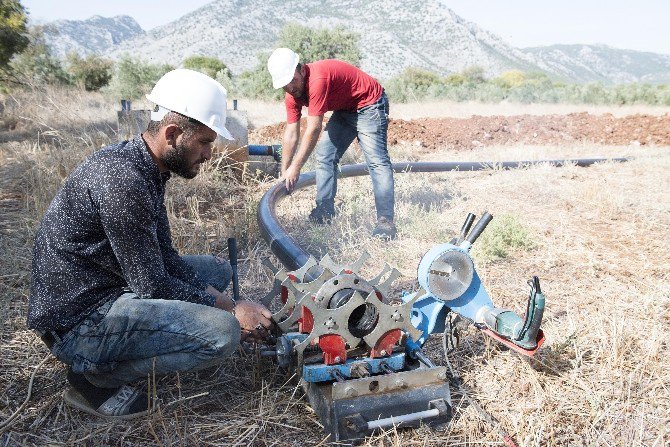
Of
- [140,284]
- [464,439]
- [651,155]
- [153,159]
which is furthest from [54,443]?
[651,155]

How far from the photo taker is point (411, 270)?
3691mm

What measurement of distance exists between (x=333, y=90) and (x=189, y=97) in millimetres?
2422

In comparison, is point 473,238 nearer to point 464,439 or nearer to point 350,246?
point 464,439

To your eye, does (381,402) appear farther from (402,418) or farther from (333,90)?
(333,90)

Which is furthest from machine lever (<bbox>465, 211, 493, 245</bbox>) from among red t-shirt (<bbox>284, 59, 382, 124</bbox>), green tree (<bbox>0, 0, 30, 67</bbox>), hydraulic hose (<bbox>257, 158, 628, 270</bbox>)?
green tree (<bbox>0, 0, 30, 67</bbox>)

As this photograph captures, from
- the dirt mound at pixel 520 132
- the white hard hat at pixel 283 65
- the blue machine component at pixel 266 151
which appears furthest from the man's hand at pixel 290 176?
the dirt mound at pixel 520 132

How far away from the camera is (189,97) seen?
6.92 ft

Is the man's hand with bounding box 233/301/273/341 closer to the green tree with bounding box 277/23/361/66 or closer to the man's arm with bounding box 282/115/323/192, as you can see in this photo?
the man's arm with bounding box 282/115/323/192

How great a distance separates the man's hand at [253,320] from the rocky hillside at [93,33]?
10992cm

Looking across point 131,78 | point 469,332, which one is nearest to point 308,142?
point 469,332

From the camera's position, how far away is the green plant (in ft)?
12.5

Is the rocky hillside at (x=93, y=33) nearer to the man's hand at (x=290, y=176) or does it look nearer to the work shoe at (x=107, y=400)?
the man's hand at (x=290, y=176)

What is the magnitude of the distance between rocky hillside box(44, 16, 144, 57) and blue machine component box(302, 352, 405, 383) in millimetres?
110345

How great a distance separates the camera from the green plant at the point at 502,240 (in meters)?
3.81
